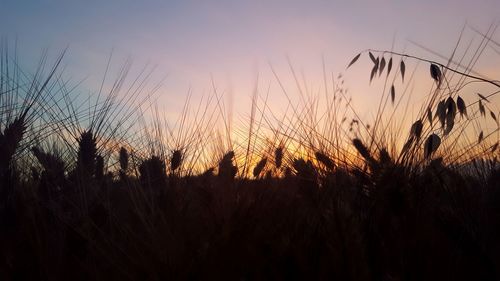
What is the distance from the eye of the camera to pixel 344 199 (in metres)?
2.05

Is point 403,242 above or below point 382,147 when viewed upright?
below

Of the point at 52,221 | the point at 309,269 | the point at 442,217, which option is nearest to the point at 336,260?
the point at 309,269

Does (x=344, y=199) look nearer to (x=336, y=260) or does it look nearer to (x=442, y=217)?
(x=442, y=217)

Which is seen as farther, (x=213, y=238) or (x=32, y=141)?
(x=32, y=141)

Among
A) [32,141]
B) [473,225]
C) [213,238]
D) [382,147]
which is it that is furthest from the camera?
[32,141]

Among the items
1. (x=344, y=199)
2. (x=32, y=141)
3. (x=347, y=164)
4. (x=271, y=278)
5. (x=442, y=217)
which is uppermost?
(x=32, y=141)

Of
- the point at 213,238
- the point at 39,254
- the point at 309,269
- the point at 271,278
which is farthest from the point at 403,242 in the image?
the point at 39,254

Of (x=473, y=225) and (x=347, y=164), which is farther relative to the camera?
(x=347, y=164)

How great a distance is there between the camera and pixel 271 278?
1395 mm

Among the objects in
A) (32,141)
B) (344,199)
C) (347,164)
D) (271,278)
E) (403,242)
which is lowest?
(271,278)

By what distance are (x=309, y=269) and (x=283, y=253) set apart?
0.10 m

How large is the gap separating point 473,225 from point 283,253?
79 centimetres

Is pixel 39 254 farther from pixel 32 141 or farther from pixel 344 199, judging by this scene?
pixel 32 141

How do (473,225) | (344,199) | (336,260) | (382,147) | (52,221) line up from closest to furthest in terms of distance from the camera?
(336,260), (473,225), (52,221), (344,199), (382,147)
